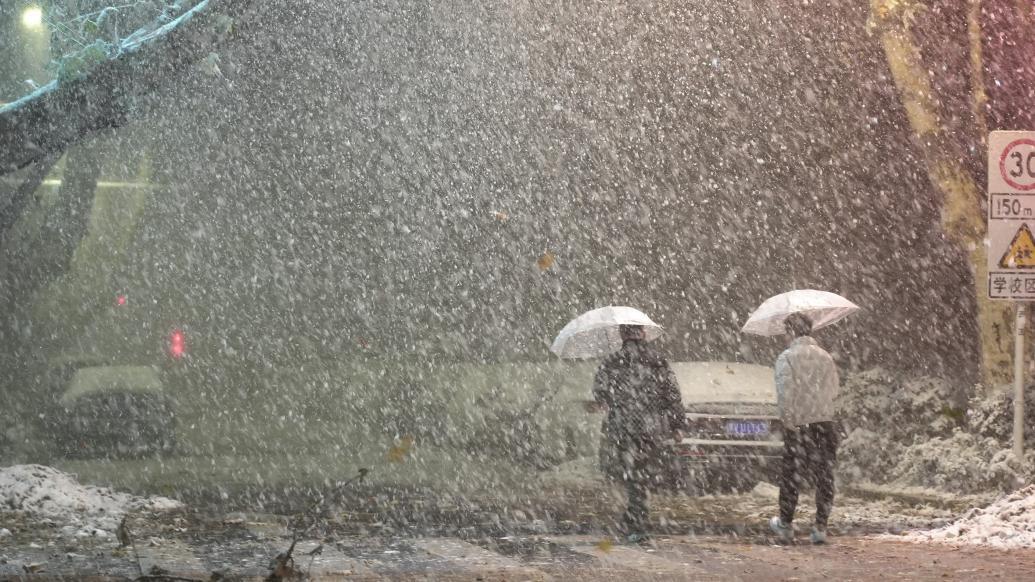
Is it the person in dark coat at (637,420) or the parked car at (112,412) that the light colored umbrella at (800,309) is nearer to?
the person in dark coat at (637,420)

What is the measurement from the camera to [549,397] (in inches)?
547

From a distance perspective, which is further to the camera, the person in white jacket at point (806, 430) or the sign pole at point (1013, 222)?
the sign pole at point (1013, 222)

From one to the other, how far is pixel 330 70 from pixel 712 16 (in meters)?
6.38

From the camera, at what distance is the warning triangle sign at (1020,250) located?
1137 cm

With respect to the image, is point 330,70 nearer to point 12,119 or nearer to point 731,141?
point 731,141

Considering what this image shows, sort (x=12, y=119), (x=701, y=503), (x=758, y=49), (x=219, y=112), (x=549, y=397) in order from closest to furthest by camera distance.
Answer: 1. (x=12, y=119)
2. (x=701, y=503)
3. (x=549, y=397)
4. (x=758, y=49)
5. (x=219, y=112)

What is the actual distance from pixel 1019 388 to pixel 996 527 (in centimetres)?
181

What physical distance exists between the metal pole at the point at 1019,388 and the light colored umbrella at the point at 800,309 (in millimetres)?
1453

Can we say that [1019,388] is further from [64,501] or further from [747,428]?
[64,501]

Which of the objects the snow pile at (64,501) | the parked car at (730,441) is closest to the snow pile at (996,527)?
the parked car at (730,441)

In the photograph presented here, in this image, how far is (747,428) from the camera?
41.0 ft

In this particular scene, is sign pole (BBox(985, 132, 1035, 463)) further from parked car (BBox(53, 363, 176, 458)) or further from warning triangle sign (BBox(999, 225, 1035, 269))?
parked car (BBox(53, 363, 176, 458))

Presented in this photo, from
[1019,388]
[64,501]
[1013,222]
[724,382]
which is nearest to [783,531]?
[1019,388]

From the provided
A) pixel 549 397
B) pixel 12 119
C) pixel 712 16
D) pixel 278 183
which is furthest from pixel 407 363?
pixel 278 183
